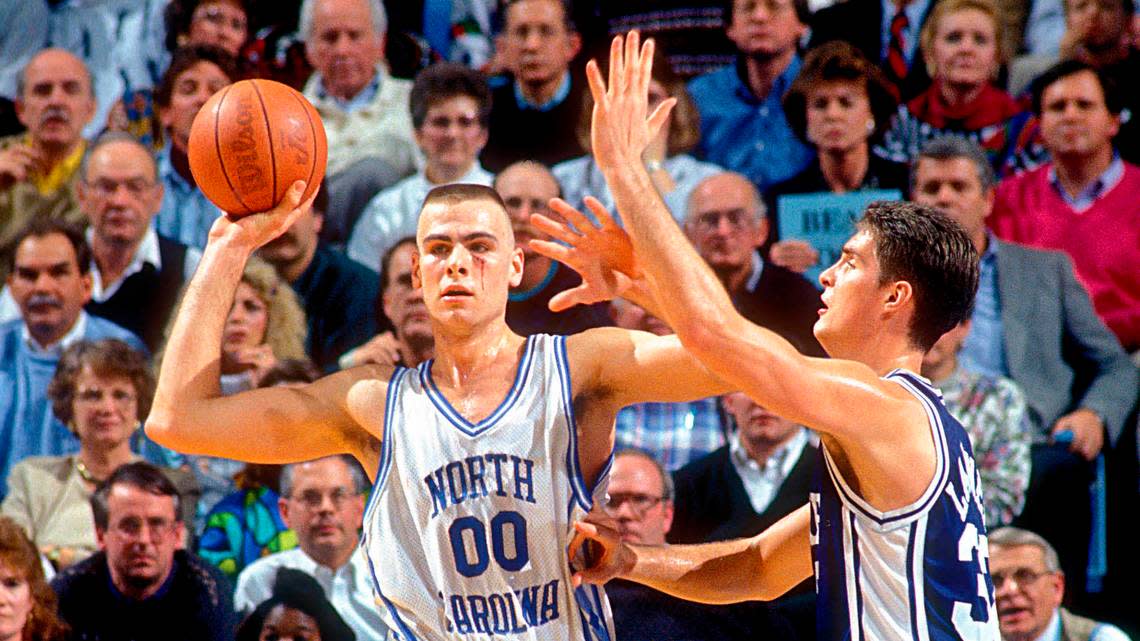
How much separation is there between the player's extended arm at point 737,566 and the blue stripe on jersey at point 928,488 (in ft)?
1.58

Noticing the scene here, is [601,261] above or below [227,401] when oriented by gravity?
above

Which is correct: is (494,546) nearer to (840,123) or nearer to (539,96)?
(840,123)

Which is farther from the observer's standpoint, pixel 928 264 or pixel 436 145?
pixel 436 145

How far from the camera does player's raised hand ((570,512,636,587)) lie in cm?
345

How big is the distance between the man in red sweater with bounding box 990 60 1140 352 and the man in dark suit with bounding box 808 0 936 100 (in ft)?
2.06

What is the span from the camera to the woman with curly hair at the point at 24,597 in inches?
213

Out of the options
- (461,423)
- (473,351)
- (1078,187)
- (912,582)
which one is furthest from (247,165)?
(1078,187)

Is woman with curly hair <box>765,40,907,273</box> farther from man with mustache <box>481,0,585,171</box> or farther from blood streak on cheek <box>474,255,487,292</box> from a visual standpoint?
blood streak on cheek <box>474,255,487,292</box>

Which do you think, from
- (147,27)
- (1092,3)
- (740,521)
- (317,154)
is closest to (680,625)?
(740,521)

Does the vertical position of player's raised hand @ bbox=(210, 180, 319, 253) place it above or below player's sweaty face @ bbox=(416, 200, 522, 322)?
above

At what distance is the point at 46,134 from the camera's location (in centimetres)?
785

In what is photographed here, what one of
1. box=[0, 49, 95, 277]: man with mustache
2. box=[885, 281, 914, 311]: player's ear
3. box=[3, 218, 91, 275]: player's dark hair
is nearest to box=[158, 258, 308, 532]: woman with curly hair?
box=[3, 218, 91, 275]: player's dark hair

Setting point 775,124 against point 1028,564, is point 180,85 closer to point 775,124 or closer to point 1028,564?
point 775,124

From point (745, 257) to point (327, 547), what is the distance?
7.40 feet
